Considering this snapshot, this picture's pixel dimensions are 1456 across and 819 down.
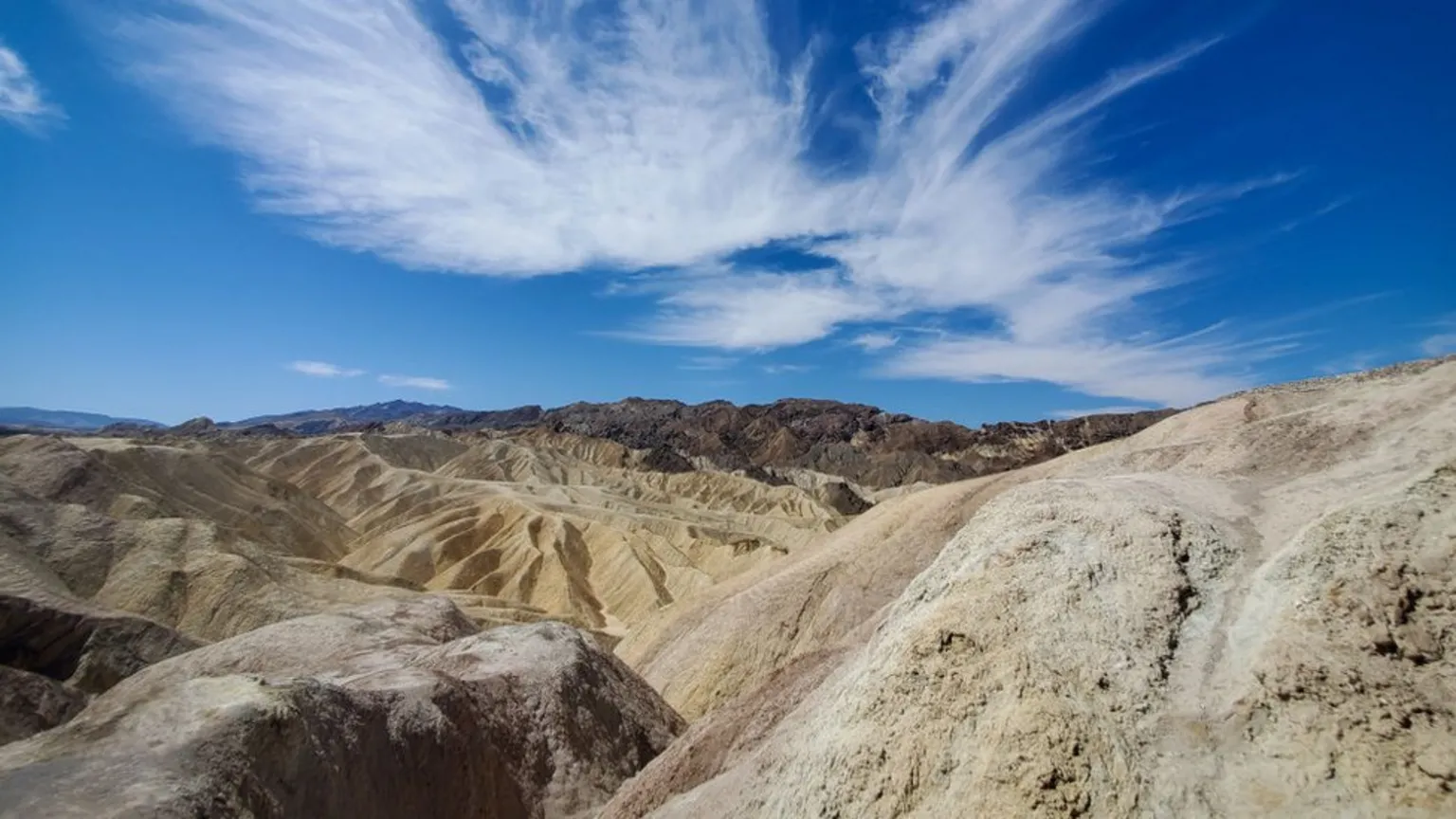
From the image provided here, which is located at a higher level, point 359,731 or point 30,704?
point 359,731

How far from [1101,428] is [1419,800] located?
391ft

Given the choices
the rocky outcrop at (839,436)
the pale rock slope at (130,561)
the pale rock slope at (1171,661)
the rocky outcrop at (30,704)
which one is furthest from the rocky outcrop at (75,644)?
the rocky outcrop at (839,436)

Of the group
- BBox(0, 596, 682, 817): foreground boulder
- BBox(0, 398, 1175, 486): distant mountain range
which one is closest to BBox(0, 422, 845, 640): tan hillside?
BBox(0, 596, 682, 817): foreground boulder

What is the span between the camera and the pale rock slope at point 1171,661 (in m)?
5.28

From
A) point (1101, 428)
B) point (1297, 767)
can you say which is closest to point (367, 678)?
point (1297, 767)

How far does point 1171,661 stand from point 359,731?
9823 millimetres

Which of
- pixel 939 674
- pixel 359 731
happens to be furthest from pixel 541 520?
pixel 939 674

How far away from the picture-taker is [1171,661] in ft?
20.5

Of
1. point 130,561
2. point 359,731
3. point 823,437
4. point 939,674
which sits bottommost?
point 130,561

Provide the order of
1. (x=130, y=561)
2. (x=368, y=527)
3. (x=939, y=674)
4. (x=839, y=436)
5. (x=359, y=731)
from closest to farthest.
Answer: (x=939, y=674) → (x=359, y=731) → (x=130, y=561) → (x=368, y=527) → (x=839, y=436)

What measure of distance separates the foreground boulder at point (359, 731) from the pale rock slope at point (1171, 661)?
349cm

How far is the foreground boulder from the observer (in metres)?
8.06

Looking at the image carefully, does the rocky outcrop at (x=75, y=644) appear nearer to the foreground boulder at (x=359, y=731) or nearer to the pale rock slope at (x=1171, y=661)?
the foreground boulder at (x=359, y=731)

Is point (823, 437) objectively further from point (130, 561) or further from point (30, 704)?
point (30, 704)
